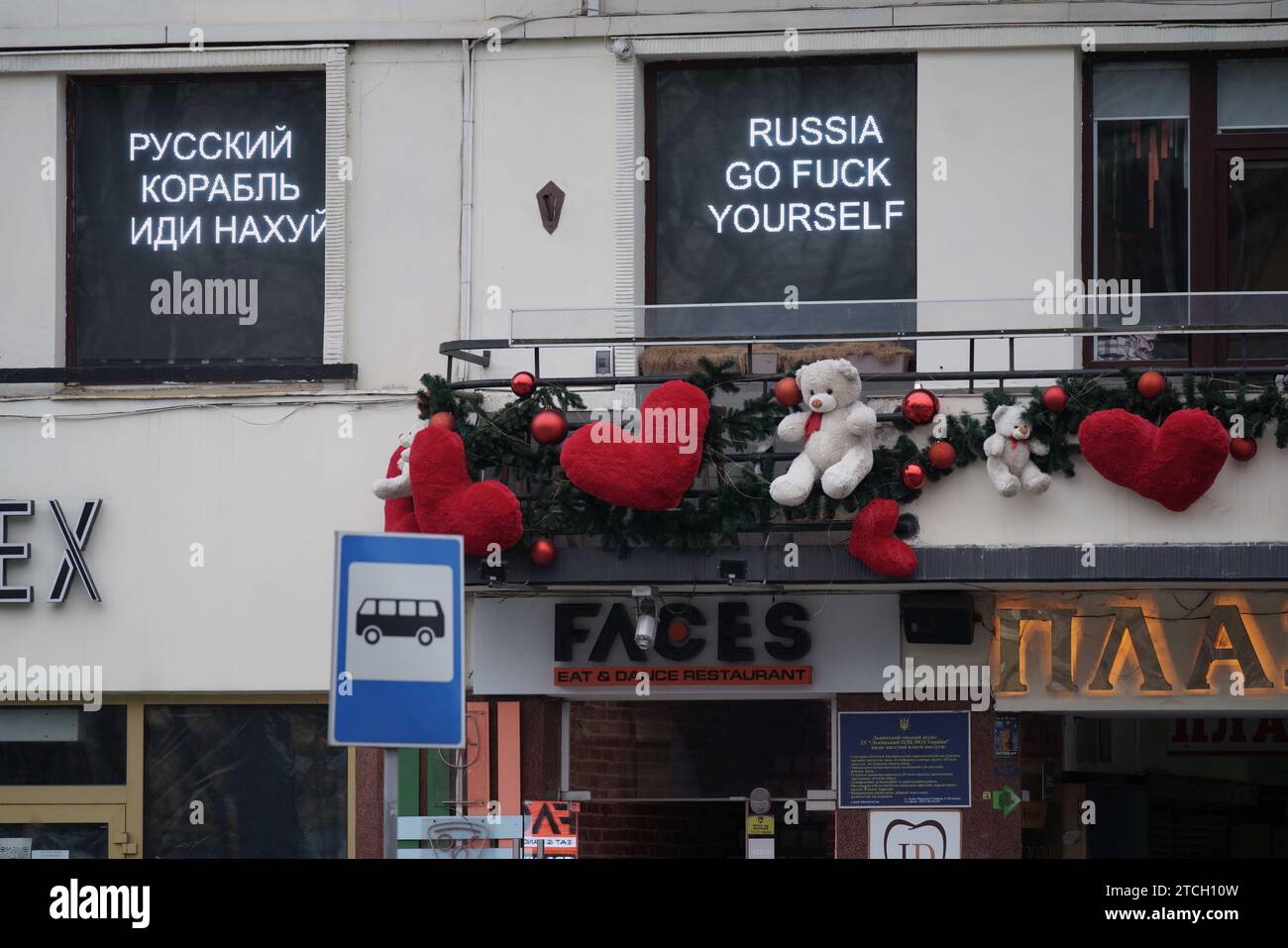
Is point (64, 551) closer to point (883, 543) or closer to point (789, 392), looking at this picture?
point (789, 392)

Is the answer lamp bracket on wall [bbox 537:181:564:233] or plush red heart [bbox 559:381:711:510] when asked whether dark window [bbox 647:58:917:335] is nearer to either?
lamp bracket on wall [bbox 537:181:564:233]

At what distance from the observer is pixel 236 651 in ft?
41.9

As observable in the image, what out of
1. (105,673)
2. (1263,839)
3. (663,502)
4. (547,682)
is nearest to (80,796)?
(105,673)

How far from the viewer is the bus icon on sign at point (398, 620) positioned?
7.04m

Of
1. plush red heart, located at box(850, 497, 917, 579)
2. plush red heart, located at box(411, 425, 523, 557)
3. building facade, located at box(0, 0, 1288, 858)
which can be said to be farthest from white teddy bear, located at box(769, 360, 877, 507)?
plush red heart, located at box(411, 425, 523, 557)

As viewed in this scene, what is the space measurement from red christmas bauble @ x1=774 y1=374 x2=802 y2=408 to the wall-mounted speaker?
176cm

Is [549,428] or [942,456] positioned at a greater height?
[549,428]

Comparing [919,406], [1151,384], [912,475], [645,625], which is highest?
[1151,384]

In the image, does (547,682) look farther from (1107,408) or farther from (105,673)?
(1107,408)

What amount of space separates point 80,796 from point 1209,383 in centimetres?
783

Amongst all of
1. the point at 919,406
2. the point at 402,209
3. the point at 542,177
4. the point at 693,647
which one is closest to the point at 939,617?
the point at 693,647

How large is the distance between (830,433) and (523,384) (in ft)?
6.06

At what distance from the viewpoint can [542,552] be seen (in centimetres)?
1119

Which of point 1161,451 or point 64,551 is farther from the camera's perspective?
point 64,551
